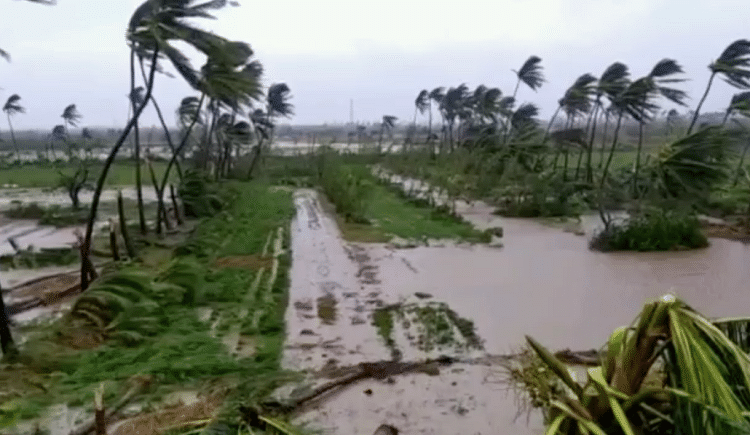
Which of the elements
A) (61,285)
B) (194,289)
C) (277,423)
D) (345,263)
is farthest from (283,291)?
(277,423)

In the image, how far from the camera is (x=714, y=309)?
837 cm

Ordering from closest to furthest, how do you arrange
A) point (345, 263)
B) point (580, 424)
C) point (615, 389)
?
point (580, 424) < point (615, 389) < point (345, 263)

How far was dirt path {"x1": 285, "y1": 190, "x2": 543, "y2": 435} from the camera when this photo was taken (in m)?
5.22

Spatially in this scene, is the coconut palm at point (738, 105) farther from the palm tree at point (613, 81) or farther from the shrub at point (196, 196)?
the shrub at point (196, 196)

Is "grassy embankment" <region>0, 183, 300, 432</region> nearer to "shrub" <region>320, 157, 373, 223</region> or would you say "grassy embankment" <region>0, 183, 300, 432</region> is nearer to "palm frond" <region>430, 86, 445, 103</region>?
"shrub" <region>320, 157, 373, 223</region>

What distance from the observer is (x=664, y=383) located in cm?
334

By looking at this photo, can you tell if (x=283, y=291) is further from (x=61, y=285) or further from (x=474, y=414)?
(x=474, y=414)

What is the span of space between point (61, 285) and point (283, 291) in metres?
2.89

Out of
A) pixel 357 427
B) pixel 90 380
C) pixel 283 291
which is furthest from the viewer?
pixel 283 291

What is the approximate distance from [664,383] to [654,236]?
9.79 m

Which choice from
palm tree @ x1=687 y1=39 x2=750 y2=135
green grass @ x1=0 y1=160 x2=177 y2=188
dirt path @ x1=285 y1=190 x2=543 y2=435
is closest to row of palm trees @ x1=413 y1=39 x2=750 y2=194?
palm tree @ x1=687 y1=39 x2=750 y2=135

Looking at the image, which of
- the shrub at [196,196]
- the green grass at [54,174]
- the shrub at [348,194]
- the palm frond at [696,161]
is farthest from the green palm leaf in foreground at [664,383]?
the green grass at [54,174]

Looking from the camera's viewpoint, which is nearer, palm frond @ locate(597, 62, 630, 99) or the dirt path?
the dirt path

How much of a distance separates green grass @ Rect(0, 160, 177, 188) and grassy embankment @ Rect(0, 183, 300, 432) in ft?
51.0
